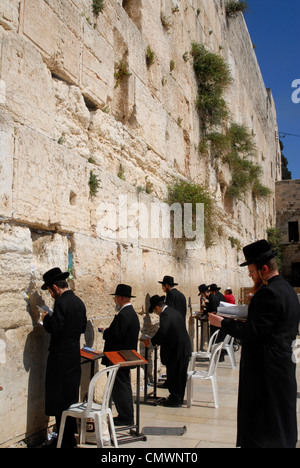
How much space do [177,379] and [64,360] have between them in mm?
2051

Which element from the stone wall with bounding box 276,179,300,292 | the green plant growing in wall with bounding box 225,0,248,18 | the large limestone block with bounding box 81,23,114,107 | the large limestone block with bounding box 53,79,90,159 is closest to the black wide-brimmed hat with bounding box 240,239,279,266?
the large limestone block with bounding box 53,79,90,159

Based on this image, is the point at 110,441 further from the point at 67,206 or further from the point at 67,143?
the point at 67,143

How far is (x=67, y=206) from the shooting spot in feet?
15.5

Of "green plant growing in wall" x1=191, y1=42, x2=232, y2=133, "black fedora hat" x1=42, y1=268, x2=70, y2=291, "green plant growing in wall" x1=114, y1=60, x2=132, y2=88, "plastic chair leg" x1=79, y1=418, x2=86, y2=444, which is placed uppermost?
"green plant growing in wall" x1=191, y1=42, x2=232, y2=133

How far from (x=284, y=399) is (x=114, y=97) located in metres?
4.75

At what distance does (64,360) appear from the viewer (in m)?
3.83

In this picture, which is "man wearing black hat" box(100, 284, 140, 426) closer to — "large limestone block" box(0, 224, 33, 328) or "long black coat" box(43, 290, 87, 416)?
"long black coat" box(43, 290, 87, 416)

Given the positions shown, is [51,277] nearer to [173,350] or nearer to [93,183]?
[93,183]

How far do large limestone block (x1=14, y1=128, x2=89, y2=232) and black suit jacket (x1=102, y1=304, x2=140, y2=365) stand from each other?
107cm

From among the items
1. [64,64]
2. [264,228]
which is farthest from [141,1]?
[264,228]

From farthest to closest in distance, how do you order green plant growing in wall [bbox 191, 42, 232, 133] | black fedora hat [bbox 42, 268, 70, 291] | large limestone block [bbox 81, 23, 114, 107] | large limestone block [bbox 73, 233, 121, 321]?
1. green plant growing in wall [bbox 191, 42, 232, 133]
2. large limestone block [bbox 81, 23, 114, 107]
3. large limestone block [bbox 73, 233, 121, 321]
4. black fedora hat [bbox 42, 268, 70, 291]

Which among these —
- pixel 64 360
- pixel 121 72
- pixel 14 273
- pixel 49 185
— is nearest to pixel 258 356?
pixel 64 360

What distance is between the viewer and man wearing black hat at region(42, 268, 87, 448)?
12.4 feet

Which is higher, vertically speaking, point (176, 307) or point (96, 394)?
point (176, 307)
